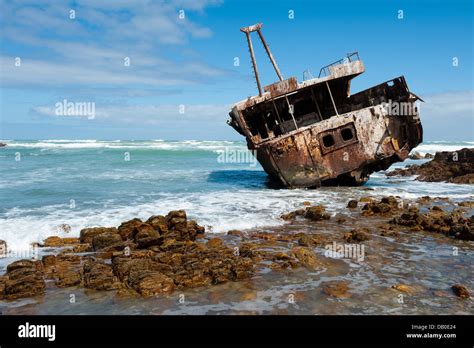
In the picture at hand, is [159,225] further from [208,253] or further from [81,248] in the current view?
[208,253]

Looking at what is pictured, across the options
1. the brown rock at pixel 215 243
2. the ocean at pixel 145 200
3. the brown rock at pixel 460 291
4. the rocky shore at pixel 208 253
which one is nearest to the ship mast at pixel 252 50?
the ocean at pixel 145 200

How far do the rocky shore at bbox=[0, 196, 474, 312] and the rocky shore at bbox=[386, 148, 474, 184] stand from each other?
9.16 metres

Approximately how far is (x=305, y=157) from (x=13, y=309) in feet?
36.2

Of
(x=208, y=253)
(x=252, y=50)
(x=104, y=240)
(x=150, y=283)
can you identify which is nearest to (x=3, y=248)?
(x=104, y=240)

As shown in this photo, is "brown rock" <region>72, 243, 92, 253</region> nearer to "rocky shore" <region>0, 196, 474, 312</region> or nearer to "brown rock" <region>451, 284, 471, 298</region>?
"rocky shore" <region>0, 196, 474, 312</region>

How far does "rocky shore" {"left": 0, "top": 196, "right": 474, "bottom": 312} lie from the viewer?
5.81m

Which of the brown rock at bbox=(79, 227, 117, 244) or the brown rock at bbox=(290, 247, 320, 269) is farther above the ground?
the brown rock at bbox=(79, 227, 117, 244)

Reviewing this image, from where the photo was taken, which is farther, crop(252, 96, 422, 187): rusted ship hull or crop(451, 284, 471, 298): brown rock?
crop(252, 96, 422, 187): rusted ship hull

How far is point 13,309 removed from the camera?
5.23 metres

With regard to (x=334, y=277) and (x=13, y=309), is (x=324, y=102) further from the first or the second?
(x=13, y=309)

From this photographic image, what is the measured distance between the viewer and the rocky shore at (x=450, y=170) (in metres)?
19.3

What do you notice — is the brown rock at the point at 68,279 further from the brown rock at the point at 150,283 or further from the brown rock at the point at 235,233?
the brown rock at the point at 235,233

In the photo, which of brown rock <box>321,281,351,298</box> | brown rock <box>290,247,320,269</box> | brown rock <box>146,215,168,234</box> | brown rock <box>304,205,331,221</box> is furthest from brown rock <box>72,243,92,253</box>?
brown rock <box>304,205,331,221</box>
